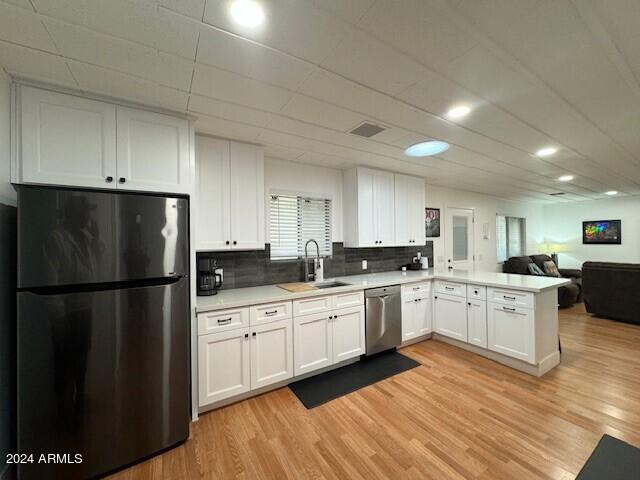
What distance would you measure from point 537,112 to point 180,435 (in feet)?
12.1

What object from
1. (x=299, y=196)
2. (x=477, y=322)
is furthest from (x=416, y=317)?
(x=299, y=196)

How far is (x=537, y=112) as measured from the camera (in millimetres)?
2113

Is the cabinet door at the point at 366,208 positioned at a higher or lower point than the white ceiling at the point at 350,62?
lower

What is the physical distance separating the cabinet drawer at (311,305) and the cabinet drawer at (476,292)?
1.79m

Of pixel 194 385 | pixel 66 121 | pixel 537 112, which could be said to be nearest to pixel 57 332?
pixel 194 385

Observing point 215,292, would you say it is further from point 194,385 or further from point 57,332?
point 57,332

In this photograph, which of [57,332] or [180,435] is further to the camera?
[180,435]

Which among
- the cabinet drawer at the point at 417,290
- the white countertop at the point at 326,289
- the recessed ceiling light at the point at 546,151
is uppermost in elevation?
the recessed ceiling light at the point at 546,151

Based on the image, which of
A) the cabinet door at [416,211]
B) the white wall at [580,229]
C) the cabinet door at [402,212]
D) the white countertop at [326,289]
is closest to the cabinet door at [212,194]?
the white countertop at [326,289]

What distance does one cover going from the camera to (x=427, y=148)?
2.83 metres

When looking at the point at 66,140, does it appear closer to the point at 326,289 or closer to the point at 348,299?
the point at 326,289

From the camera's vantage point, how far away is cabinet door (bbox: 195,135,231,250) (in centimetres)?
238

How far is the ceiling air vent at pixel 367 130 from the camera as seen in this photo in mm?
2283

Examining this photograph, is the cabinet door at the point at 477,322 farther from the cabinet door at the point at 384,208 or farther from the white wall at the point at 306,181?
the white wall at the point at 306,181
